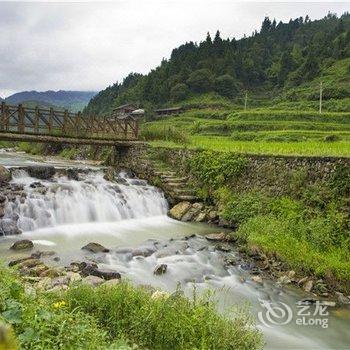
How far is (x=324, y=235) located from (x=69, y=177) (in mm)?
12331

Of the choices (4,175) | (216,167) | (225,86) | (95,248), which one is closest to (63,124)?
(4,175)

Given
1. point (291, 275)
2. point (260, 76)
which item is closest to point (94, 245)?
point (291, 275)

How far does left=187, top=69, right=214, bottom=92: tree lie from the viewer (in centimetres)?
7531

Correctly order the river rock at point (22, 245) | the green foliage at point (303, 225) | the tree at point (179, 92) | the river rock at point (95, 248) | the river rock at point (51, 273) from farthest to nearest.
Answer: the tree at point (179, 92)
the river rock at point (95, 248)
the river rock at point (22, 245)
the green foliage at point (303, 225)
the river rock at point (51, 273)

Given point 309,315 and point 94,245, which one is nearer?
point 309,315

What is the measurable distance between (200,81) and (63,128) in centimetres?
5514

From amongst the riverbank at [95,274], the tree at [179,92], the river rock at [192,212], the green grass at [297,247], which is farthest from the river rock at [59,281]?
the tree at [179,92]

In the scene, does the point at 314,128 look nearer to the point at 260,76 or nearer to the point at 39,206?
the point at 39,206

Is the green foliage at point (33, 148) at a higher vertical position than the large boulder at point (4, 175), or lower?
lower

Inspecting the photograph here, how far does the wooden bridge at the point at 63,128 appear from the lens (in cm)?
2016

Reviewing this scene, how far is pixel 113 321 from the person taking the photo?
635 cm

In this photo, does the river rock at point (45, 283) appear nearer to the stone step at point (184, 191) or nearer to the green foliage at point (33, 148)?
the stone step at point (184, 191)

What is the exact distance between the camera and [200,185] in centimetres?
2033

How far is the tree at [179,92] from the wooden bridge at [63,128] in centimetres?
4561
